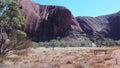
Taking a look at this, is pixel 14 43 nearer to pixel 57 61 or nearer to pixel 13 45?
pixel 13 45

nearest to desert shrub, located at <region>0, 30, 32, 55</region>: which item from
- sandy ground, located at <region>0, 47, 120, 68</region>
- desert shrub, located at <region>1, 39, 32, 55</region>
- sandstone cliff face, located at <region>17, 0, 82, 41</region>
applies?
desert shrub, located at <region>1, 39, 32, 55</region>

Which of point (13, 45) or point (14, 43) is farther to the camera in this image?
point (14, 43)

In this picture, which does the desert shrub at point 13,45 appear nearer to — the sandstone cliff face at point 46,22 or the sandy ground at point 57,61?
the sandy ground at point 57,61

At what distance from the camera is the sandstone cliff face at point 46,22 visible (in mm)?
171875

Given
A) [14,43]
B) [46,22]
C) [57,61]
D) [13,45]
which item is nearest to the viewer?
[57,61]

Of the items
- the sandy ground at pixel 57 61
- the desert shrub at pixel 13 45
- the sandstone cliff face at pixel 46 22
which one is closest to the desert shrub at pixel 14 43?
the desert shrub at pixel 13 45

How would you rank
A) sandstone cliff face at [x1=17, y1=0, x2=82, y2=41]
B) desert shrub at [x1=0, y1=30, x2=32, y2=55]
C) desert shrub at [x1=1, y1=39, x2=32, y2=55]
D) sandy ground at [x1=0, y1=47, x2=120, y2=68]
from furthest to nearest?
1. sandstone cliff face at [x1=17, y1=0, x2=82, y2=41]
2. desert shrub at [x1=1, y1=39, x2=32, y2=55]
3. desert shrub at [x1=0, y1=30, x2=32, y2=55]
4. sandy ground at [x1=0, y1=47, x2=120, y2=68]

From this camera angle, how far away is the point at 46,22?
185m

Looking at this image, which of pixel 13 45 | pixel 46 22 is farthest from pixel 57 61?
pixel 46 22

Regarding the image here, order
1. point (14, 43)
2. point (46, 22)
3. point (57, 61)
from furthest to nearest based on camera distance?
point (46, 22)
point (14, 43)
point (57, 61)

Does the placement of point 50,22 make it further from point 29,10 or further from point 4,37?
point 4,37

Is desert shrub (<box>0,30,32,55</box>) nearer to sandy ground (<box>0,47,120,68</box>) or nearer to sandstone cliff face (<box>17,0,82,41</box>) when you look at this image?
sandy ground (<box>0,47,120,68</box>)

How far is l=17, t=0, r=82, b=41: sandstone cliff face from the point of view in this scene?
564ft

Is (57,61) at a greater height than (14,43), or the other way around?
(14,43)
